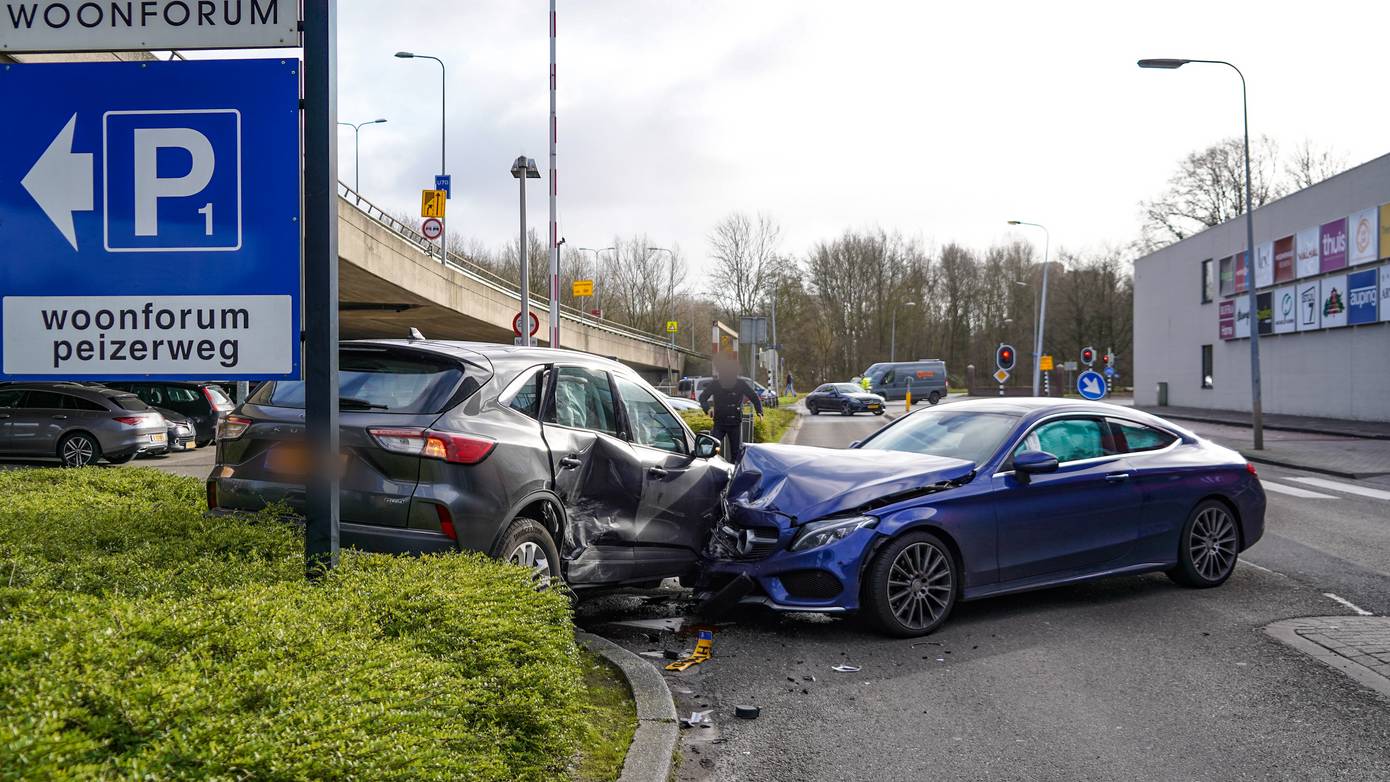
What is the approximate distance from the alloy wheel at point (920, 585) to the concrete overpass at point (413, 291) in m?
16.3

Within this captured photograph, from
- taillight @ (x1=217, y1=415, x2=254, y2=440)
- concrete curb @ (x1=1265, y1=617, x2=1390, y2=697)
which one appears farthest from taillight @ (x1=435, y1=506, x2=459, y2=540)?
concrete curb @ (x1=1265, y1=617, x2=1390, y2=697)

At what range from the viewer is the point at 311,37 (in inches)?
152

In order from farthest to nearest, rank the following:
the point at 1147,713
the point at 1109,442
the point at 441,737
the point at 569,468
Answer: the point at 1109,442
the point at 569,468
the point at 1147,713
the point at 441,737

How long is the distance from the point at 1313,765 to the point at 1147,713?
75 centimetres

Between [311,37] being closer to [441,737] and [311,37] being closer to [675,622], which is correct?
[441,737]

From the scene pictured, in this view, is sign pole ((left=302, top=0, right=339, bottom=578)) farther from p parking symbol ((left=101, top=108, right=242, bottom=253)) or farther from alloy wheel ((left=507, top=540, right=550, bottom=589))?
alloy wheel ((left=507, top=540, right=550, bottom=589))

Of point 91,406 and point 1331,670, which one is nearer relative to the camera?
point 1331,670

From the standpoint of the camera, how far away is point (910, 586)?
20.3 ft

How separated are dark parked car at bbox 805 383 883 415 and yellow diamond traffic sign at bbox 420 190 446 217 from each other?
22736 mm

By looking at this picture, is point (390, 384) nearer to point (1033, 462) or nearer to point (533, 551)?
point (533, 551)

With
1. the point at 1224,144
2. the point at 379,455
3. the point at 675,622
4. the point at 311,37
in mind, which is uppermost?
the point at 1224,144

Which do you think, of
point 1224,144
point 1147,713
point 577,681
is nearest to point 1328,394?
point 1224,144

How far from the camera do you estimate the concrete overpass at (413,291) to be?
91.9 feet

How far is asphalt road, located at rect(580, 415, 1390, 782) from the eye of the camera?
13.8 ft
